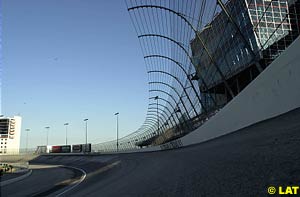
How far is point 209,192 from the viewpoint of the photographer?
4.91 meters

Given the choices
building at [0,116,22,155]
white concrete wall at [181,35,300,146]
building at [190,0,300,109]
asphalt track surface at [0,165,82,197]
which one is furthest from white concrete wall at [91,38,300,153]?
building at [0,116,22,155]

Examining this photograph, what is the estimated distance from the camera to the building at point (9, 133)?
12544cm

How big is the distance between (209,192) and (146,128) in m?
46.2

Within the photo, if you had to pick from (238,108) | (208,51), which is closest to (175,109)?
(208,51)

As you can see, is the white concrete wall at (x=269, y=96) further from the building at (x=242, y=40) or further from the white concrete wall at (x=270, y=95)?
the building at (x=242, y=40)

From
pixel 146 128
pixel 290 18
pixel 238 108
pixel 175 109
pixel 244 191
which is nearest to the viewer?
pixel 244 191

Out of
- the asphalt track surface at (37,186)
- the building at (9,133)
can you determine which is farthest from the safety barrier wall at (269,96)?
the building at (9,133)

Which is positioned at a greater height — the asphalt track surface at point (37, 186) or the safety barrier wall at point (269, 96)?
the safety barrier wall at point (269, 96)

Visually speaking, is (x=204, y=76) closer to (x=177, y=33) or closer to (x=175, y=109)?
(x=177, y=33)

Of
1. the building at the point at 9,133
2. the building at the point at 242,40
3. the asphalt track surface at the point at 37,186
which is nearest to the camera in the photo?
the building at the point at 242,40

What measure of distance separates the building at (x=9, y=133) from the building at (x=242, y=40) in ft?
405

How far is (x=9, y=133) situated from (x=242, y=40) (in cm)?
13202

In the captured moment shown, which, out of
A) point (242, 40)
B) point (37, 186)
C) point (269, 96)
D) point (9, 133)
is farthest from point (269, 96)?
point (9, 133)

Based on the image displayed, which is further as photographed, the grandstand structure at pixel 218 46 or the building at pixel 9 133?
the building at pixel 9 133
